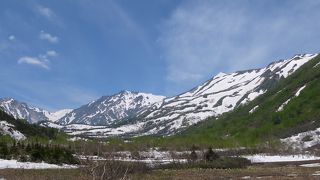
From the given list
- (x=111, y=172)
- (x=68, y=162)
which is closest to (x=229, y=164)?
(x=68, y=162)

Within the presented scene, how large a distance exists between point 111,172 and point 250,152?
6043 inches

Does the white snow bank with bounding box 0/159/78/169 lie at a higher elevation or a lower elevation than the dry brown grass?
higher

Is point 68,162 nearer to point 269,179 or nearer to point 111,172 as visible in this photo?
point 269,179

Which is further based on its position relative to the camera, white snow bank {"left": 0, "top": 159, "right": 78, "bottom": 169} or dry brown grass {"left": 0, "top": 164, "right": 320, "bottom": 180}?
white snow bank {"left": 0, "top": 159, "right": 78, "bottom": 169}

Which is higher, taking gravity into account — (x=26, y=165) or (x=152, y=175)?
(x=26, y=165)

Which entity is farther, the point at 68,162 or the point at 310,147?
the point at 310,147

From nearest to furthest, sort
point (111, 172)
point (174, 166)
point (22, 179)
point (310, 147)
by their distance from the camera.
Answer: point (111, 172), point (22, 179), point (174, 166), point (310, 147)

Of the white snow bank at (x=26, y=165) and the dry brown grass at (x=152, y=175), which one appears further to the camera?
the white snow bank at (x=26, y=165)

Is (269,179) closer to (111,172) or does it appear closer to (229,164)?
(111,172)

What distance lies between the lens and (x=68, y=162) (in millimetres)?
91188

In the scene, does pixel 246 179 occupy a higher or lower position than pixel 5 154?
lower

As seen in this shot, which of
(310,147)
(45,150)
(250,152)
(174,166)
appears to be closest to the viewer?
(174,166)

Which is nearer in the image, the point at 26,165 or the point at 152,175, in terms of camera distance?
the point at 152,175

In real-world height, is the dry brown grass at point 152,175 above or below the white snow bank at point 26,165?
below
